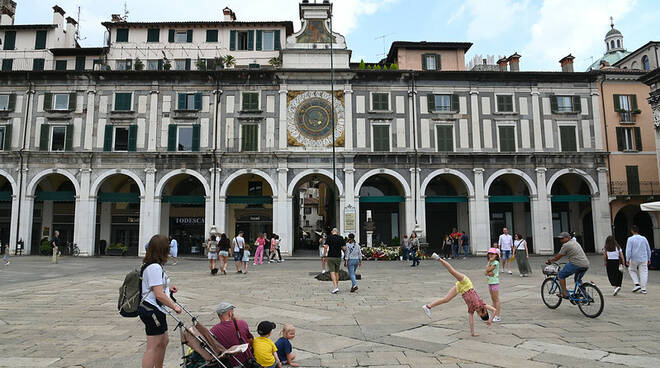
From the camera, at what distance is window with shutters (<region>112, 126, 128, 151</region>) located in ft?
95.8

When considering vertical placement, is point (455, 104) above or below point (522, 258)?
above

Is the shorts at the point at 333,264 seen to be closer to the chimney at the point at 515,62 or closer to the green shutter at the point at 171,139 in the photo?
the green shutter at the point at 171,139

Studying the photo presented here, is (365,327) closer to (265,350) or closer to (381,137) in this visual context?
(265,350)

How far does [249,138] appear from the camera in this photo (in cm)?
2925

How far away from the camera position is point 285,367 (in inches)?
218

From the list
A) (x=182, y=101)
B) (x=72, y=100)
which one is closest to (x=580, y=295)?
(x=182, y=101)

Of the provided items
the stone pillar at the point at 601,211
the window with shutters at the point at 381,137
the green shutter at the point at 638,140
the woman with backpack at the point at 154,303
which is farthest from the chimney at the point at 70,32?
the green shutter at the point at 638,140

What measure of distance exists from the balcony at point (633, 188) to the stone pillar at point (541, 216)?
4811 mm

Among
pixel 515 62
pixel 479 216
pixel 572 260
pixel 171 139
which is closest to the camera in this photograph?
pixel 572 260

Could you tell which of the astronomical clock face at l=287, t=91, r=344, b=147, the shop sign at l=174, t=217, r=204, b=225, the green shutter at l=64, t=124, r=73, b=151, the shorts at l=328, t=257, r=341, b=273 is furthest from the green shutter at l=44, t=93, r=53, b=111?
the shorts at l=328, t=257, r=341, b=273

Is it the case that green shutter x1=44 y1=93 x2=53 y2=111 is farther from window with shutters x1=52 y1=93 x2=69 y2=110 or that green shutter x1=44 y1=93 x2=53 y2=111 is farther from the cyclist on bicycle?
the cyclist on bicycle

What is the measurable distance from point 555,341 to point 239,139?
996 inches

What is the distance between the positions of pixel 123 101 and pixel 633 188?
36796 mm

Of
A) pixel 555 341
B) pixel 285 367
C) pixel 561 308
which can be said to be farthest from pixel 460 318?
pixel 285 367
